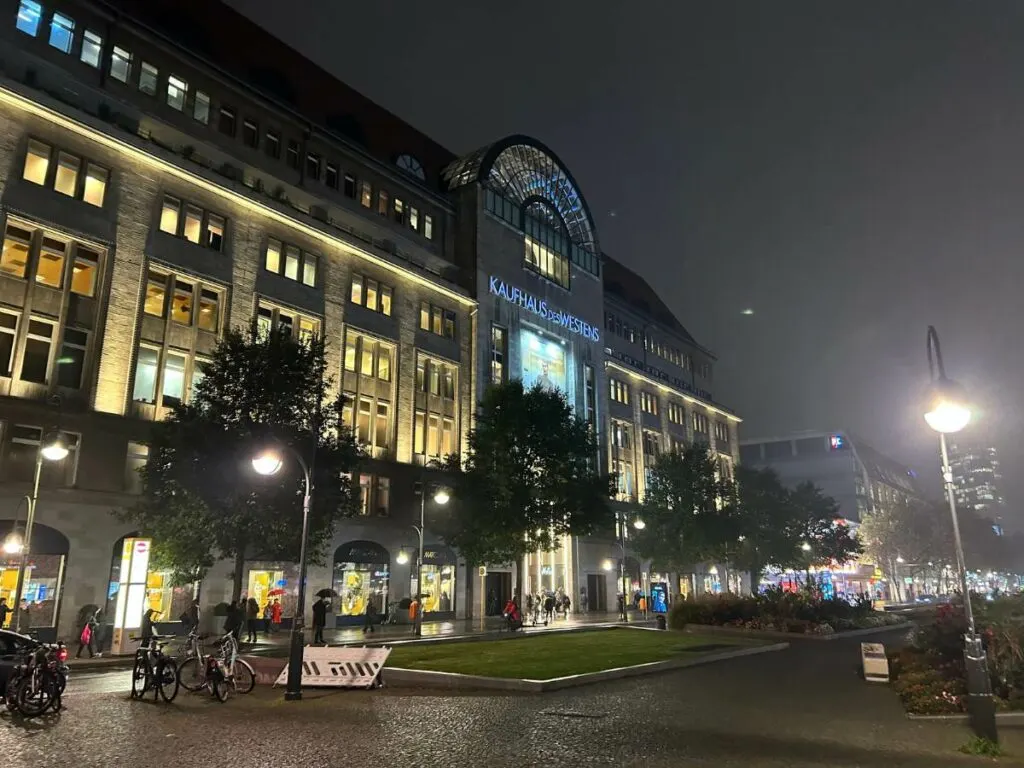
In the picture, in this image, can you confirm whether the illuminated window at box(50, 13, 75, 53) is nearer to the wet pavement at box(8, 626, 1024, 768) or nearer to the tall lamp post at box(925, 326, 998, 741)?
the wet pavement at box(8, 626, 1024, 768)

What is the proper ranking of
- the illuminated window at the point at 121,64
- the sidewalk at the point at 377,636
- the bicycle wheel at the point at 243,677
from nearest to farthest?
1. the bicycle wheel at the point at 243,677
2. the sidewalk at the point at 377,636
3. the illuminated window at the point at 121,64

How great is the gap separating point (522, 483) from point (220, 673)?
25.5 meters

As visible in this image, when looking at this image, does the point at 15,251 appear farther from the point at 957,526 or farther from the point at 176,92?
the point at 957,526

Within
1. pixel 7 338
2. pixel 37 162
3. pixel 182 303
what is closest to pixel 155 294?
pixel 182 303

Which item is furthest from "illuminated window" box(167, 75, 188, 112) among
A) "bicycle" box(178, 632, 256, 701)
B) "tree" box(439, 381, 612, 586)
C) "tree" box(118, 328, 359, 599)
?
"bicycle" box(178, 632, 256, 701)

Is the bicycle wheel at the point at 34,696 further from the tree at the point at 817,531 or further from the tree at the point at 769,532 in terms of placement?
the tree at the point at 817,531

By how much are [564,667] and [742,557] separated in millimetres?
50569

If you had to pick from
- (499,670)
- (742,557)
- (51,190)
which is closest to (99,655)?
(499,670)

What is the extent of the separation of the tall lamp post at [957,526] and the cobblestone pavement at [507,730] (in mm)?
628

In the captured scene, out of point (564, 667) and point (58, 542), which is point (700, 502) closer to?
point (564, 667)

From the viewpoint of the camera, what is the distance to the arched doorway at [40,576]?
2742 cm

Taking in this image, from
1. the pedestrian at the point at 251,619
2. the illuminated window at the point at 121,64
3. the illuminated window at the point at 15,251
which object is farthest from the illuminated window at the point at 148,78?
the pedestrian at the point at 251,619

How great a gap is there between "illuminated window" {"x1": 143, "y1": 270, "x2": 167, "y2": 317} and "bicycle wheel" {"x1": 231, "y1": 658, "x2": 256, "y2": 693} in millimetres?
22145

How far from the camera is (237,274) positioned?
122ft
